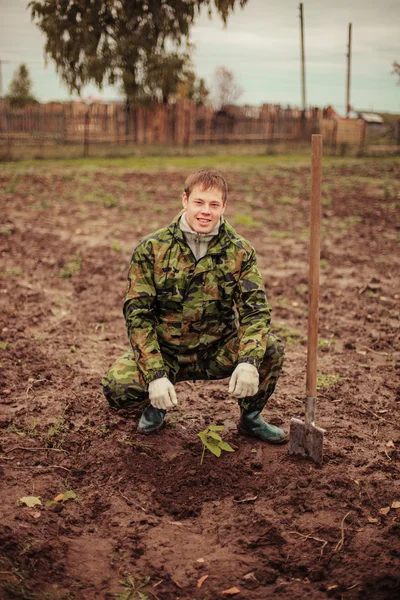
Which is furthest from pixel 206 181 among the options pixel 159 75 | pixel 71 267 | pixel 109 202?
pixel 159 75

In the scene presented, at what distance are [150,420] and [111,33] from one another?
73.9 feet

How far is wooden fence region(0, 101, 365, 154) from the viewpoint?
19.9 metres

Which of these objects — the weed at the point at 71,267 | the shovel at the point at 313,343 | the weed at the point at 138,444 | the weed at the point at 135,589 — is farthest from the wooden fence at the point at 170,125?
the weed at the point at 135,589

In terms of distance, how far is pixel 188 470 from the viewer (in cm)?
295

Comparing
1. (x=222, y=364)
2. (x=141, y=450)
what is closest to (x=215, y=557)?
(x=141, y=450)

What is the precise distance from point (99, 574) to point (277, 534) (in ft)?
2.43

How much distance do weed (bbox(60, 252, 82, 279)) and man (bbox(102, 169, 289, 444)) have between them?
321cm

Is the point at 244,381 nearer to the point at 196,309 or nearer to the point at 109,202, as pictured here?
the point at 196,309

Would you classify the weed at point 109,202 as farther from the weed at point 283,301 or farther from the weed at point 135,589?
the weed at point 135,589

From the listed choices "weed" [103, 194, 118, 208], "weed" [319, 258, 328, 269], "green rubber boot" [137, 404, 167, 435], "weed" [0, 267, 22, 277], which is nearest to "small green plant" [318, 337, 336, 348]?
"green rubber boot" [137, 404, 167, 435]

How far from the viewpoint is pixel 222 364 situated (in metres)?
3.17

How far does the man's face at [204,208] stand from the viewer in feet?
9.71

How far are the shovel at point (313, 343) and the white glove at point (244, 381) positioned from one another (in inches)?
12.8

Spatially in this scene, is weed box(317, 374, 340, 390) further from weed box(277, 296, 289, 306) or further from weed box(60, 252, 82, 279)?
weed box(60, 252, 82, 279)
